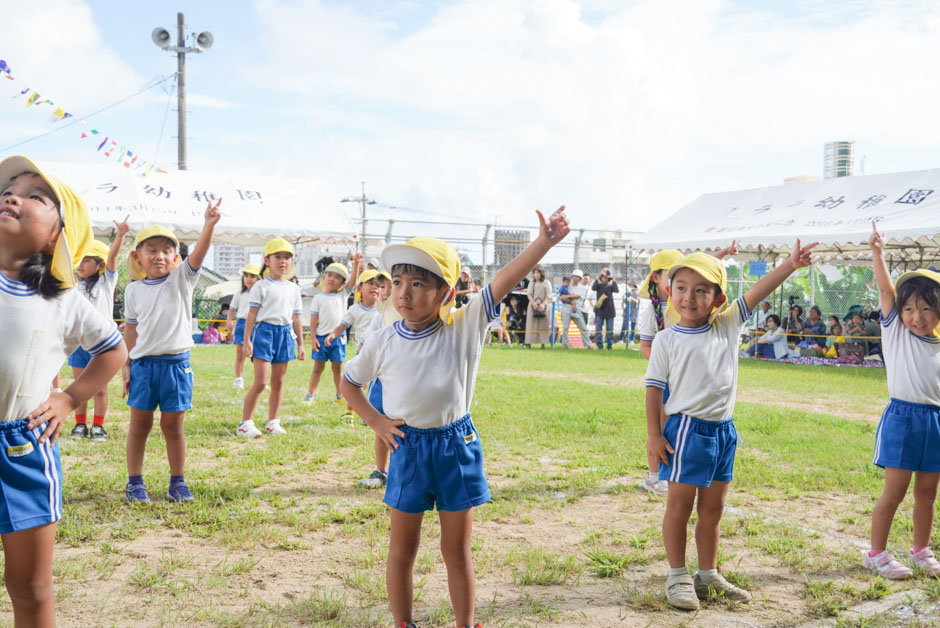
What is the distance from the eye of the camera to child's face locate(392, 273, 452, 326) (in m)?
3.16

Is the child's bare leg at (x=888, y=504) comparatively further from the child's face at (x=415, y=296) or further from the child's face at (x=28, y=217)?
the child's face at (x=28, y=217)

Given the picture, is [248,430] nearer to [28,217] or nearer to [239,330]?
[239,330]

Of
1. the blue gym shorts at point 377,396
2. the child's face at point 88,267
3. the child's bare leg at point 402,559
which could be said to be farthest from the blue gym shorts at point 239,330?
the child's bare leg at point 402,559

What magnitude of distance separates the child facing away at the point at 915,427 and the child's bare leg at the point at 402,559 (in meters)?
2.64

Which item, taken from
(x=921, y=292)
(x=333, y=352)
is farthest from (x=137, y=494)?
(x=921, y=292)

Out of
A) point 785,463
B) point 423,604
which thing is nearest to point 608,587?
point 423,604

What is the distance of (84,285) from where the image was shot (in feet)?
24.2

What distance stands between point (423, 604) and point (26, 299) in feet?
7.26

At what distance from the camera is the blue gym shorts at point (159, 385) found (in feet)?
17.6

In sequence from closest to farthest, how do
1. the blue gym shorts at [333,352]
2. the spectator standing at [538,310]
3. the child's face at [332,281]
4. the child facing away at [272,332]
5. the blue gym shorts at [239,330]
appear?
1. the child facing away at [272,332]
2. the blue gym shorts at [333,352]
3. the child's face at [332,281]
4. the blue gym shorts at [239,330]
5. the spectator standing at [538,310]

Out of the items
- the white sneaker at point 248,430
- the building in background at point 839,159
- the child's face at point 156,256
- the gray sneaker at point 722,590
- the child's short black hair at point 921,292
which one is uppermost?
the building in background at point 839,159

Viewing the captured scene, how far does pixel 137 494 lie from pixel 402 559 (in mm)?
2920

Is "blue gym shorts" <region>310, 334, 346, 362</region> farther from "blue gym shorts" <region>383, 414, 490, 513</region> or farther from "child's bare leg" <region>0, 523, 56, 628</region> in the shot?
"child's bare leg" <region>0, 523, 56, 628</region>

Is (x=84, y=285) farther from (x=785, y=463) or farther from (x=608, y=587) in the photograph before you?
(x=785, y=463)
